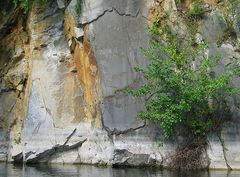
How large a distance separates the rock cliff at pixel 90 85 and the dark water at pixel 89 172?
942 mm

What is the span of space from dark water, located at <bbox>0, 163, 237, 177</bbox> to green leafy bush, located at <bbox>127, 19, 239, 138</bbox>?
159cm

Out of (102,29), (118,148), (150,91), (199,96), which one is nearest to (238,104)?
(199,96)

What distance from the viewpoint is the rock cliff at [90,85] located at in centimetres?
1773

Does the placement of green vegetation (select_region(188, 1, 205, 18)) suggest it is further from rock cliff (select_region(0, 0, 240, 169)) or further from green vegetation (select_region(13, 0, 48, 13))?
green vegetation (select_region(13, 0, 48, 13))

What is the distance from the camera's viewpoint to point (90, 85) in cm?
1922

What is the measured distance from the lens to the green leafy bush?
54.8 ft

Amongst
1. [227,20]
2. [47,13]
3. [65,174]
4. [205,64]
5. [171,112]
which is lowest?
[65,174]

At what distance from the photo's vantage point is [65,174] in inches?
612

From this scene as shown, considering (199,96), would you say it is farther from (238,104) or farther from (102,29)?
(102,29)

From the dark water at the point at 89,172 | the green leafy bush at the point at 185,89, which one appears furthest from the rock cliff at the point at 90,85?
the dark water at the point at 89,172

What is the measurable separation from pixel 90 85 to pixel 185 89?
4005 millimetres

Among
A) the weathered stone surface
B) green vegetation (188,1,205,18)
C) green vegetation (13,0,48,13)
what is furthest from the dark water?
green vegetation (13,0,48,13)

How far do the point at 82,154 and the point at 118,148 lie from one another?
1698 millimetres

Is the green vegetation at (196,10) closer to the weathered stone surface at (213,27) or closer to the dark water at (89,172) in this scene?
the weathered stone surface at (213,27)
